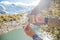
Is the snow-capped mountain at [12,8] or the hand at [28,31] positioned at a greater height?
the snow-capped mountain at [12,8]

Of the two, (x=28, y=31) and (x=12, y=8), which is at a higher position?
(x=12, y=8)

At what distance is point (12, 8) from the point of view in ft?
5.16

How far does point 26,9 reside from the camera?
156cm

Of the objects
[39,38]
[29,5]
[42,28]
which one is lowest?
[39,38]

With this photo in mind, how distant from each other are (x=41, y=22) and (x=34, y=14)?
0.37 feet

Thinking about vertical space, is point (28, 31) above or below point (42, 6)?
below

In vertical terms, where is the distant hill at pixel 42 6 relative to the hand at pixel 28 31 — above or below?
above

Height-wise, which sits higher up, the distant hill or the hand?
the distant hill

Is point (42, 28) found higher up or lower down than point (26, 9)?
lower down

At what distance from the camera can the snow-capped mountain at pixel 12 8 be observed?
A: 5.12 ft

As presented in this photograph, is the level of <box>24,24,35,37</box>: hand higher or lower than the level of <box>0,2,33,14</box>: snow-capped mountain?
lower

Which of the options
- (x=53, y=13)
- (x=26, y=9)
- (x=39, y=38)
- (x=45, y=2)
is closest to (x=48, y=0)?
(x=45, y=2)

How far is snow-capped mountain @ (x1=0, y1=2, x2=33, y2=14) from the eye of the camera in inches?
61.5

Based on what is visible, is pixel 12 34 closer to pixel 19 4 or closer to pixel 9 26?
pixel 9 26
